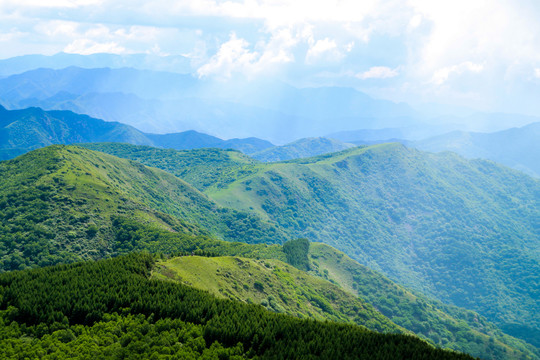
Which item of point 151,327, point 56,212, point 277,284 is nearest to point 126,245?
point 56,212

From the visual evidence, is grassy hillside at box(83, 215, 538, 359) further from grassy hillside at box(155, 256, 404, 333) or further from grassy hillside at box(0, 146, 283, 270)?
grassy hillside at box(0, 146, 283, 270)

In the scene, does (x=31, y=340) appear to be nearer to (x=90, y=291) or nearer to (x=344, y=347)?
(x=90, y=291)

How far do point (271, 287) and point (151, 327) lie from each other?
60.5 meters

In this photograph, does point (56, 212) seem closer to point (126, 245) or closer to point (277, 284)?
point (126, 245)

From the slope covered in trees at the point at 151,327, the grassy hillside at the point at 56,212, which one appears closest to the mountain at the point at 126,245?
the grassy hillside at the point at 56,212

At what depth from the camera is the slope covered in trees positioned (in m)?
40.7

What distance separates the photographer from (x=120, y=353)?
1572 inches

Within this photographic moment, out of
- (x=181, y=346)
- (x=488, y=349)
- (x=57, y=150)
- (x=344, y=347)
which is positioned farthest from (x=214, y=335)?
(x=488, y=349)

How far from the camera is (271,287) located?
10256 cm

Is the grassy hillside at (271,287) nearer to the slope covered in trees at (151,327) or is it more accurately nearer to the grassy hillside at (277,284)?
the grassy hillside at (277,284)

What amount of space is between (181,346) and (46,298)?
21.2 meters

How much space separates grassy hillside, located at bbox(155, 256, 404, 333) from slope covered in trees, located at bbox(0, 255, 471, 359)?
1377 cm

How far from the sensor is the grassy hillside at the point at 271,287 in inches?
2928

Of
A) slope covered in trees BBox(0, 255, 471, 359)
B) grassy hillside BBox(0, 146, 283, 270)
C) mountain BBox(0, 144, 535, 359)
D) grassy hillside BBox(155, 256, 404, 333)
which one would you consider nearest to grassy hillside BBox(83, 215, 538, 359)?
grassy hillside BBox(155, 256, 404, 333)
